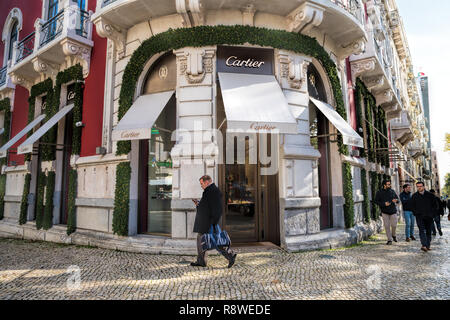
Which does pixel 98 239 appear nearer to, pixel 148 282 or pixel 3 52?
pixel 148 282

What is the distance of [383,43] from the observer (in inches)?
679

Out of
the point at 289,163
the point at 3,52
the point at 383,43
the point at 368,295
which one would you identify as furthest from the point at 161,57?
the point at 383,43

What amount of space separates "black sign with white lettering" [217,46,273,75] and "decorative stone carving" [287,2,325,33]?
0.94 m

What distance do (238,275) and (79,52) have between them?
28.9ft

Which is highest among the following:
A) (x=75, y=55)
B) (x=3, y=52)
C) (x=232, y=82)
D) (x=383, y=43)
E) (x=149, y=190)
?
(x=383, y=43)

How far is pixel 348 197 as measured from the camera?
907 centimetres

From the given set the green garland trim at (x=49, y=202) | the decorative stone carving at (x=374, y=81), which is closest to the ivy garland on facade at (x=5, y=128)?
the green garland trim at (x=49, y=202)

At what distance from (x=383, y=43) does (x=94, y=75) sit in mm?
16204

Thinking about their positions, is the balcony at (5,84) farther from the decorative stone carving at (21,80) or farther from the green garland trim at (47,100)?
the green garland trim at (47,100)

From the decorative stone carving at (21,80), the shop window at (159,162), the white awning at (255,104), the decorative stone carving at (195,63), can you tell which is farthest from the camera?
the decorative stone carving at (21,80)

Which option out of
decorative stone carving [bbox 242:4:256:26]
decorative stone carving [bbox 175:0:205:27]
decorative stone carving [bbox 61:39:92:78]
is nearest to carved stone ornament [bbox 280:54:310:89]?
decorative stone carving [bbox 242:4:256:26]

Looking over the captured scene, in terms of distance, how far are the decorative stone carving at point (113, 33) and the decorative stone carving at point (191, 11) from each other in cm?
228

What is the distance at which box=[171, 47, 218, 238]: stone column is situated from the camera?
7.18m

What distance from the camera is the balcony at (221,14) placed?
7.56m
